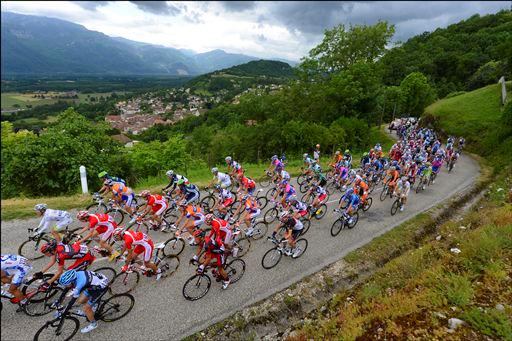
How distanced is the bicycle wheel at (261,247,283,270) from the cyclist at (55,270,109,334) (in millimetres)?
4801

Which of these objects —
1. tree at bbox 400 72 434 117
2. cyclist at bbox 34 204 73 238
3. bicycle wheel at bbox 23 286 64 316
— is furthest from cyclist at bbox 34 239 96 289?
tree at bbox 400 72 434 117

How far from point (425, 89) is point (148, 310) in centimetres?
5529

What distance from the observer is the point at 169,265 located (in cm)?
873

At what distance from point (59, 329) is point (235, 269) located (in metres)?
4.66

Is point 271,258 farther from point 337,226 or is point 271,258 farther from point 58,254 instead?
point 58,254

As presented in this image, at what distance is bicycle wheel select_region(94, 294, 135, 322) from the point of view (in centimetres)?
681

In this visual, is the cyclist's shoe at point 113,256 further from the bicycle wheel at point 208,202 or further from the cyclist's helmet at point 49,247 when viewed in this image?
the bicycle wheel at point 208,202

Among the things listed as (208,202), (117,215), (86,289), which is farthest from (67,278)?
(208,202)

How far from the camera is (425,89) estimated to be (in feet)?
160

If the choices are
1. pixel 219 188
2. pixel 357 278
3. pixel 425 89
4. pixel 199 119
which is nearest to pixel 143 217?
pixel 219 188

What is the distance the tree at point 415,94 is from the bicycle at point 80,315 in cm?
5251

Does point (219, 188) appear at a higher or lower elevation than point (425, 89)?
lower

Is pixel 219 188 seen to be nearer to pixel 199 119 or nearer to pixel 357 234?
pixel 357 234

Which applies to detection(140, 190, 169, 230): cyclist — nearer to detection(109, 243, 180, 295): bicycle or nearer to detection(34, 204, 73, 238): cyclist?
detection(109, 243, 180, 295): bicycle
